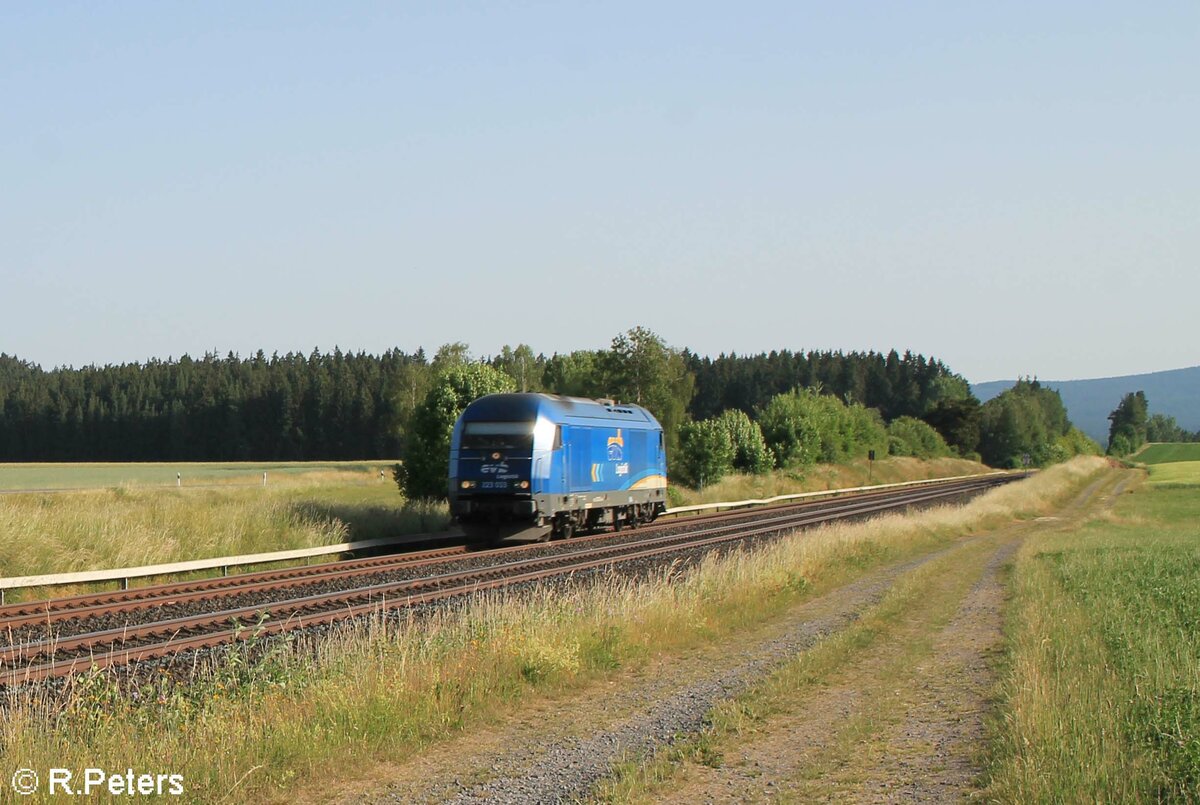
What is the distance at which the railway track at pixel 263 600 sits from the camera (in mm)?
12609

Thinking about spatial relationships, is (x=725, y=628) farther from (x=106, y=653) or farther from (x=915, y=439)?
(x=915, y=439)

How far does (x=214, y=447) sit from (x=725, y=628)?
133109 millimetres

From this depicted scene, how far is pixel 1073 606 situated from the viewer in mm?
15898

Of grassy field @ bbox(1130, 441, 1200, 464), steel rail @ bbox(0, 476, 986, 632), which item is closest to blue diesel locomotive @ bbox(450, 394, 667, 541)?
steel rail @ bbox(0, 476, 986, 632)

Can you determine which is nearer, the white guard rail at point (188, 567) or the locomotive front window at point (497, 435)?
the white guard rail at point (188, 567)

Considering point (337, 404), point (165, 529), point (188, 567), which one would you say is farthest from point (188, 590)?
point (337, 404)

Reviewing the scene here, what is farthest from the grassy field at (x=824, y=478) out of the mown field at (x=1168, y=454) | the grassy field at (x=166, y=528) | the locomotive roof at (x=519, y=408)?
the mown field at (x=1168, y=454)

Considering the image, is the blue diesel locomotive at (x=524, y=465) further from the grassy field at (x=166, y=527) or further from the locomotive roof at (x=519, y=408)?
the grassy field at (x=166, y=527)

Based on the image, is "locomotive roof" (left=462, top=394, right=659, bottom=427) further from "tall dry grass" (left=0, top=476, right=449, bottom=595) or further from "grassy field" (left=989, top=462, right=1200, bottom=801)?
"grassy field" (left=989, top=462, right=1200, bottom=801)

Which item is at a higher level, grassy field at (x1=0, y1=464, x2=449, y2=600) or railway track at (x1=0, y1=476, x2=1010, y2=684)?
grassy field at (x1=0, y1=464, x2=449, y2=600)

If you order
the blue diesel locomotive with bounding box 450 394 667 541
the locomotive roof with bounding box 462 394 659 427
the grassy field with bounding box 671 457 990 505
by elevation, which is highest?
the locomotive roof with bounding box 462 394 659 427

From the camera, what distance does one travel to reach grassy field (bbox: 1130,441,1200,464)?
162875 mm

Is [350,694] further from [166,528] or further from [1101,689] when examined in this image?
[166,528]

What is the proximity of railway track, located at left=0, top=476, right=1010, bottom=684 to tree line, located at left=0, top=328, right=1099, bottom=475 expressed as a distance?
7161 centimetres
